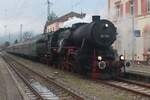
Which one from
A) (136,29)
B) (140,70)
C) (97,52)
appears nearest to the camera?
(97,52)

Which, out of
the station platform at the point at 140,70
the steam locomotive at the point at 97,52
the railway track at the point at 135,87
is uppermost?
the steam locomotive at the point at 97,52

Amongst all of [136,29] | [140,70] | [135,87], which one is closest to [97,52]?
[135,87]

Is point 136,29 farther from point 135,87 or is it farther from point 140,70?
point 135,87

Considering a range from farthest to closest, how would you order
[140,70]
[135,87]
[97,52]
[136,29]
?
1. [136,29]
2. [140,70]
3. [97,52]
4. [135,87]

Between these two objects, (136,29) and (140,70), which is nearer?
(140,70)

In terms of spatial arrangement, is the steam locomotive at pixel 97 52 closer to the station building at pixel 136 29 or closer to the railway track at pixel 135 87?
the railway track at pixel 135 87

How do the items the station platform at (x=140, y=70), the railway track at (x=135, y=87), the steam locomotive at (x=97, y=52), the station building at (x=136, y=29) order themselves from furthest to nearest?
1. the station building at (x=136, y=29)
2. the station platform at (x=140, y=70)
3. the steam locomotive at (x=97, y=52)
4. the railway track at (x=135, y=87)

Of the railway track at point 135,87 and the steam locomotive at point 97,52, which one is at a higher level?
the steam locomotive at point 97,52

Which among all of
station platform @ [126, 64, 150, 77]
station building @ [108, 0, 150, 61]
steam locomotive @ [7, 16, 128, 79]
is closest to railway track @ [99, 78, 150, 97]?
steam locomotive @ [7, 16, 128, 79]

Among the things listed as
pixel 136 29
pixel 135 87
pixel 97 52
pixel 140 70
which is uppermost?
pixel 136 29

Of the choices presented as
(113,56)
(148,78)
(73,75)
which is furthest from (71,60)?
(148,78)

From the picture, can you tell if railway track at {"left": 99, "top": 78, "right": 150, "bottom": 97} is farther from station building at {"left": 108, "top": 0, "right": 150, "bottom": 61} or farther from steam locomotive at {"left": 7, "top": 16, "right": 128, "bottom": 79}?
station building at {"left": 108, "top": 0, "right": 150, "bottom": 61}

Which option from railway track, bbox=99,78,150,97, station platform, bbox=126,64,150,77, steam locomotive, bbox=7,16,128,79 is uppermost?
steam locomotive, bbox=7,16,128,79

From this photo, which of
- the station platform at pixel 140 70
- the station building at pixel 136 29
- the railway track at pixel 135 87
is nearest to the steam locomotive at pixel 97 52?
the railway track at pixel 135 87
